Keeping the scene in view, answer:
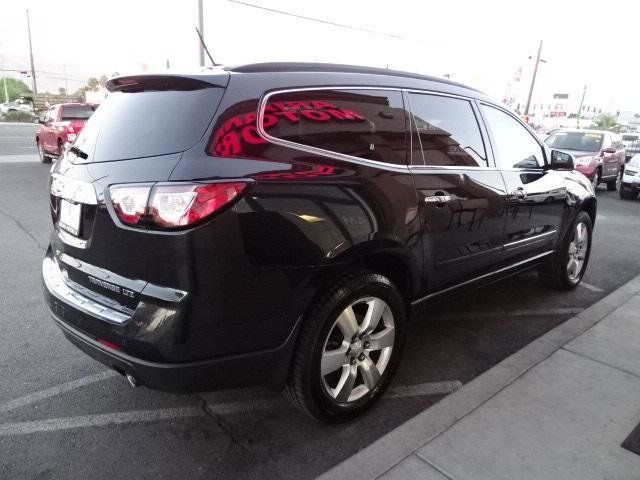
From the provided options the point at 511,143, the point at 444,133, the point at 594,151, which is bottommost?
the point at 594,151

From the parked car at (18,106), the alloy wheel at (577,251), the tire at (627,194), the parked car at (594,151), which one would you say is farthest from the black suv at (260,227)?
the parked car at (18,106)

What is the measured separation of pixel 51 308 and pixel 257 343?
3.86ft

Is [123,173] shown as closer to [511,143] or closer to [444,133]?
[444,133]

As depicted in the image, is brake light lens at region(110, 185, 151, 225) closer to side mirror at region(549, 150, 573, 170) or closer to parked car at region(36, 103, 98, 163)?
side mirror at region(549, 150, 573, 170)

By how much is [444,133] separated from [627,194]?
11962mm

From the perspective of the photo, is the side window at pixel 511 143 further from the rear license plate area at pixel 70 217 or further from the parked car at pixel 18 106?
the parked car at pixel 18 106

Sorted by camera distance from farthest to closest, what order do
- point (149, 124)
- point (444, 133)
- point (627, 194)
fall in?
point (627, 194) → point (444, 133) → point (149, 124)

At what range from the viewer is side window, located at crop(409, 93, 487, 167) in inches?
114

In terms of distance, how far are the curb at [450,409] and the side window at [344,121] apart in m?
1.41

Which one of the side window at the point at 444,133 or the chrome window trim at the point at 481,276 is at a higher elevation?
the side window at the point at 444,133

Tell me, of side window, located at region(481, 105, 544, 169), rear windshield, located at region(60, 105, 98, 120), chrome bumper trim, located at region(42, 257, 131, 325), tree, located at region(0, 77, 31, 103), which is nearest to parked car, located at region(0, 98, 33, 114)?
tree, located at region(0, 77, 31, 103)

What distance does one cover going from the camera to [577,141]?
13609 mm

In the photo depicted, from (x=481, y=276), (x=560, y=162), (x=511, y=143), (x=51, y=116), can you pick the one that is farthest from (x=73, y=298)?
(x=51, y=116)

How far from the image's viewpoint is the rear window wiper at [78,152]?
97.9 inches
